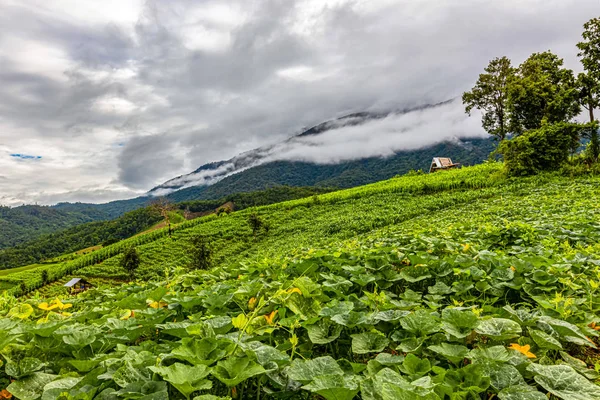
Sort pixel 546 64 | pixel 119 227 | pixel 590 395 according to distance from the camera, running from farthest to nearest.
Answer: pixel 119 227 → pixel 546 64 → pixel 590 395

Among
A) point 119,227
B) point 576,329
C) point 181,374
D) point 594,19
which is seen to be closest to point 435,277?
point 576,329

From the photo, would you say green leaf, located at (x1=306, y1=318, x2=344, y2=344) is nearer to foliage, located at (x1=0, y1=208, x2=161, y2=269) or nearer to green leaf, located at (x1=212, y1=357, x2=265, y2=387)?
green leaf, located at (x1=212, y1=357, x2=265, y2=387)

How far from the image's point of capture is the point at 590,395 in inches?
46.2

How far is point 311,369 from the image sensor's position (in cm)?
124

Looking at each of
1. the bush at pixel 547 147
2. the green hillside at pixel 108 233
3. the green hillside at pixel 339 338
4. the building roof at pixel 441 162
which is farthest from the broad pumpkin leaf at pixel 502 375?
the green hillside at pixel 108 233

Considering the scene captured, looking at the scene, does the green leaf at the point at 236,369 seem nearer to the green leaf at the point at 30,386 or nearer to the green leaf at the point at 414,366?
the green leaf at the point at 414,366

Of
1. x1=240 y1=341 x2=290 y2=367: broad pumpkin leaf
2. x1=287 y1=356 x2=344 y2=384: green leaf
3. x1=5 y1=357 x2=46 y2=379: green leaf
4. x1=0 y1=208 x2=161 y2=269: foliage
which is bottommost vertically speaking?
x1=0 y1=208 x2=161 y2=269: foliage

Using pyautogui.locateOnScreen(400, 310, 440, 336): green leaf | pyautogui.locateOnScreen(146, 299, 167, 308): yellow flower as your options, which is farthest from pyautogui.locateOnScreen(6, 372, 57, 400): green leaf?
pyautogui.locateOnScreen(400, 310, 440, 336): green leaf

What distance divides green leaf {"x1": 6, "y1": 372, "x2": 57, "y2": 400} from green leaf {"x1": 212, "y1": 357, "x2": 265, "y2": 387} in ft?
2.50

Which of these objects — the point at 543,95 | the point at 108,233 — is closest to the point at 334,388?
the point at 543,95

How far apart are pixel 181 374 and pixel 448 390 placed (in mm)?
896

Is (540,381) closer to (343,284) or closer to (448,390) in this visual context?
(448,390)

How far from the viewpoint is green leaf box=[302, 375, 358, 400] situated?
1029 millimetres

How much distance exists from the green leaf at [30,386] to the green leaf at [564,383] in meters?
1.92
